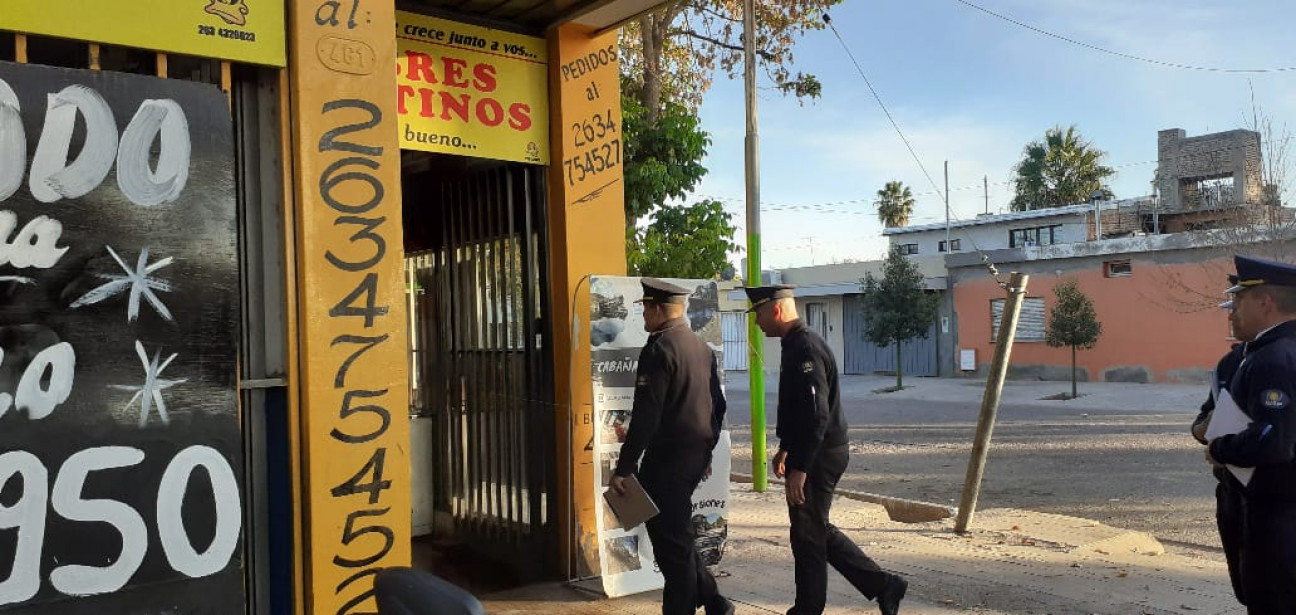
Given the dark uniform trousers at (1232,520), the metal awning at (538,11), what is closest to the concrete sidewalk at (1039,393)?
the dark uniform trousers at (1232,520)

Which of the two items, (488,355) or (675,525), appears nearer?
(675,525)

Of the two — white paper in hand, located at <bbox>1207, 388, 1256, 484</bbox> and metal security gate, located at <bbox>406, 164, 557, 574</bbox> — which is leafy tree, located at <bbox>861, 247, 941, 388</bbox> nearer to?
metal security gate, located at <bbox>406, 164, 557, 574</bbox>

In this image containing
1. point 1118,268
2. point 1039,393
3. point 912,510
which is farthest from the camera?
point 1118,268

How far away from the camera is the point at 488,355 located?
7031 mm

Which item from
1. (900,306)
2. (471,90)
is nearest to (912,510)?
(471,90)

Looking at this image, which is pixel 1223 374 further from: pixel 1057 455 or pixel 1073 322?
pixel 1073 322

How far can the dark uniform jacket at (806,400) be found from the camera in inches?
205

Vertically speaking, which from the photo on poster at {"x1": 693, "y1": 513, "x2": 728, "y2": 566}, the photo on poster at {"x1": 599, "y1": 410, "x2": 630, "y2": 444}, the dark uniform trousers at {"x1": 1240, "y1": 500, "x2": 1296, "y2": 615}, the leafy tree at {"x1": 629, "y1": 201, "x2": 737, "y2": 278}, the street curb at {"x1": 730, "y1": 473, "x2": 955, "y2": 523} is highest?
the leafy tree at {"x1": 629, "y1": 201, "x2": 737, "y2": 278}

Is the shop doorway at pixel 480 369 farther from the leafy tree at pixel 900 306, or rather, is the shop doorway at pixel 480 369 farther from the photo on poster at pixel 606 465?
the leafy tree at pixel 900 306

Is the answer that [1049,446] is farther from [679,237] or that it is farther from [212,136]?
[212,136]

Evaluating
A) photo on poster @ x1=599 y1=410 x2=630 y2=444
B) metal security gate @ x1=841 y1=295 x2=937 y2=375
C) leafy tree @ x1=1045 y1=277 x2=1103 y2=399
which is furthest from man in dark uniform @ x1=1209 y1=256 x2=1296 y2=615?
metal security gate @ x1=841 y1=295 x2=937 y2=375

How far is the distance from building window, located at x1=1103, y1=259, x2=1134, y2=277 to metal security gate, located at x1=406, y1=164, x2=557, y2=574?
25.6 m

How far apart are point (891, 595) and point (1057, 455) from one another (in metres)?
9.72

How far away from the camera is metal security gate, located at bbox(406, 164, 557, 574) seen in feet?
21.5
